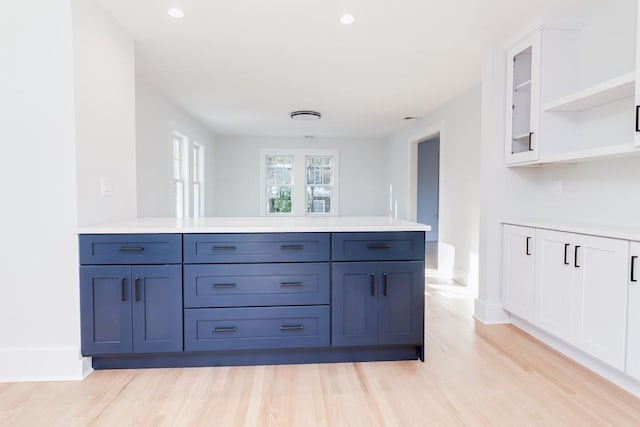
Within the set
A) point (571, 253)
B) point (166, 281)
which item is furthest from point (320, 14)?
point (571, 253)

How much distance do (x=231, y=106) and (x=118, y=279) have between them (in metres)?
3.59

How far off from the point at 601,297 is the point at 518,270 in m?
0.76

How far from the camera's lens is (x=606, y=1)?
7.82 feet

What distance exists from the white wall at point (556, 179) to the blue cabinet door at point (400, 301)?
116cm

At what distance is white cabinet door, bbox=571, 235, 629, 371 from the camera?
189 centimetres

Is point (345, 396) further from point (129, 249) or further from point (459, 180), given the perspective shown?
point (459, 180)

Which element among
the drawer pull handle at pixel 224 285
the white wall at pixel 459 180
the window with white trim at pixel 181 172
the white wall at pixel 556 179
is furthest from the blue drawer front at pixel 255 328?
the window with white trim at pixel 181 172

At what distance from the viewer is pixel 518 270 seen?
277 centimetres

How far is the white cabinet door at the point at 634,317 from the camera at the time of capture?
70.9 inches

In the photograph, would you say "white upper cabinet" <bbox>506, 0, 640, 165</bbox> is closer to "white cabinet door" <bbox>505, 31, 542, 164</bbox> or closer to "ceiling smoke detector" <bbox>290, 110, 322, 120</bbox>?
"white cabinet door" <bbox>505, 31, 542, 164</bbox>

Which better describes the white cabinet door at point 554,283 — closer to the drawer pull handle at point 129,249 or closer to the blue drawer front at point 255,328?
the blue drawer front at point 255,328

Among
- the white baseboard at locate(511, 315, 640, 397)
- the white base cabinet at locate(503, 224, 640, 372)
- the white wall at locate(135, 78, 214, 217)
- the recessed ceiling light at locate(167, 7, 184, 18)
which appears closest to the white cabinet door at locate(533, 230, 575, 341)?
the white base cabinet at locate(503, 224, 640, 372)

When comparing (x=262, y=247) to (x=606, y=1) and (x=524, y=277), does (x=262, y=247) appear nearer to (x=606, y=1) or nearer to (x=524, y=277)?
(x=524, y=277)

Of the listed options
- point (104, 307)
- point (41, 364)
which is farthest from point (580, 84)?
point (41, 364)
